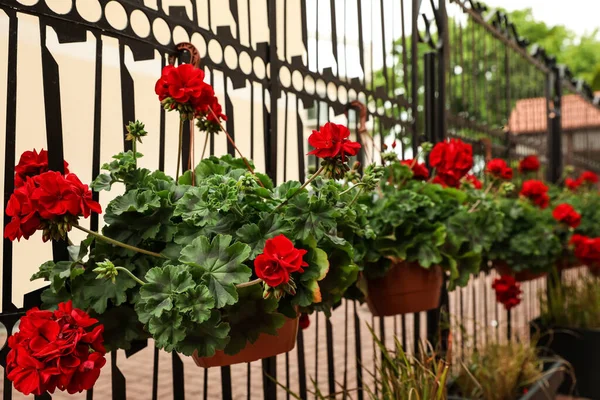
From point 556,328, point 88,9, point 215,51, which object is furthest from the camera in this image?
point 556,328

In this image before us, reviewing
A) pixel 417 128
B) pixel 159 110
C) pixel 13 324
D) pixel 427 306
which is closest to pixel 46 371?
pixel 13 324

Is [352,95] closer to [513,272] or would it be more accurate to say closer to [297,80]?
[297,80]

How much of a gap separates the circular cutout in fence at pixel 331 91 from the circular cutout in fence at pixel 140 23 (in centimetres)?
93

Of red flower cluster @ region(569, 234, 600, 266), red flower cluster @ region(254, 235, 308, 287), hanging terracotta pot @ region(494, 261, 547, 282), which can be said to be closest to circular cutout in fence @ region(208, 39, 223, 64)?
red flower cluster @ region(254, 235, 308, 287)

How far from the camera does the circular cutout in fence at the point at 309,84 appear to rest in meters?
2.39

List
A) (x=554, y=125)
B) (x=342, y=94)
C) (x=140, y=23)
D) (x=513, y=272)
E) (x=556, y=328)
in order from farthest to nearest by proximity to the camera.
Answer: (x=554, y=125)
(x=556, y=328)
(x=513, y=272)
(x=342, y=94)
(x=140, y=23)

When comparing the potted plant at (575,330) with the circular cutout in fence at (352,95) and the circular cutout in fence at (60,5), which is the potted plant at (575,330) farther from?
the circular cutout in fence at (60,5)

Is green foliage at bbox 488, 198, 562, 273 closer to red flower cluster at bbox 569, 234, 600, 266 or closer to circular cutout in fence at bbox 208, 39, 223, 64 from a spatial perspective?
red flower cluster at bbox 569, 234, 600, 266

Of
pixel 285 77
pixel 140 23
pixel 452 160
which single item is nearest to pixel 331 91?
pixel 285 77

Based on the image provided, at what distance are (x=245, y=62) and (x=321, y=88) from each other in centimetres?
46

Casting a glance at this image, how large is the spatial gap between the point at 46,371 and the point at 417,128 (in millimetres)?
2379

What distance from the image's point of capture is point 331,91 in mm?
2545

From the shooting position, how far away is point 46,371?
1064 mm

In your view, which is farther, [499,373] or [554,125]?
[554,125]
